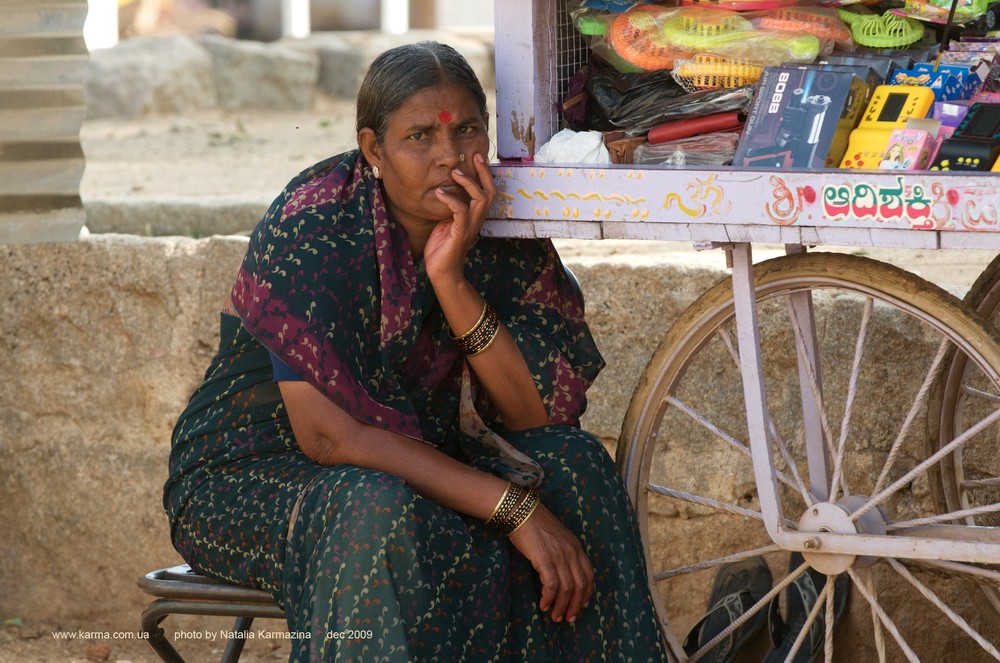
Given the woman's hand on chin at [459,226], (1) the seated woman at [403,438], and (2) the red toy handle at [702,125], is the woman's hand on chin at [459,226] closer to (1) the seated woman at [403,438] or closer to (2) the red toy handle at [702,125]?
(1) the seated woman at [403,438]

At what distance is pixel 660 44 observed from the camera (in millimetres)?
2287

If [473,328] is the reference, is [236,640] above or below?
below

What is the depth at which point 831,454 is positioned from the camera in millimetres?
2352

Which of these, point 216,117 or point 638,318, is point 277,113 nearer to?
point 216,117

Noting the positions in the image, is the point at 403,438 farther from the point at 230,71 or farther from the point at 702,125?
the point at 230,71

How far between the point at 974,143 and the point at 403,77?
960 mm

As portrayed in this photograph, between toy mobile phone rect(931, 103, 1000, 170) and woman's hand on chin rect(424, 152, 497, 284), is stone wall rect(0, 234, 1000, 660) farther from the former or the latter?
toy mobile phone rect(931, 103, 1000, 170)

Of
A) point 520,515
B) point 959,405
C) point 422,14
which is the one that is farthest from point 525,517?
point 422,14

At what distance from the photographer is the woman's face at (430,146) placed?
223 cm

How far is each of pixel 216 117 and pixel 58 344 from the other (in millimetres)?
7482

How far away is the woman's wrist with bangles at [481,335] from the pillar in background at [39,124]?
1486mm

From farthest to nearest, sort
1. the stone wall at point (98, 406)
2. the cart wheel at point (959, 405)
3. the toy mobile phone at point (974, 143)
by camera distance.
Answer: the stone wall at point (98, 406) → the cart wheel at point (959, 405) → the toy mobile phone at point (974, 143)

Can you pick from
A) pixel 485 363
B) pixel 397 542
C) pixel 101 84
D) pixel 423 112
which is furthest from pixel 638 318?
pixel 101 84

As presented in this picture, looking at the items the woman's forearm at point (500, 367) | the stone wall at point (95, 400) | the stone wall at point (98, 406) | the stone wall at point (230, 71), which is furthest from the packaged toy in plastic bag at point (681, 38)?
the stone wall at point (230, 71)
